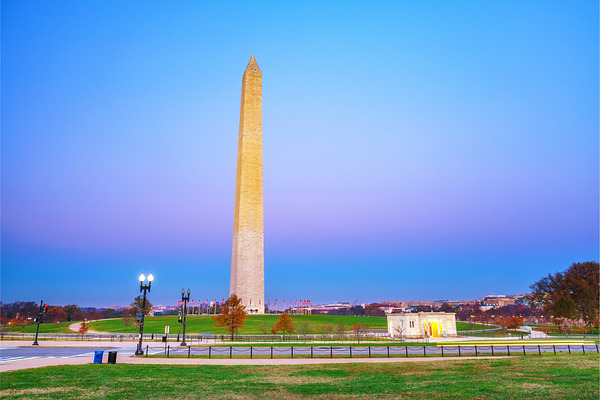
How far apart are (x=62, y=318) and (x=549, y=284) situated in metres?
134

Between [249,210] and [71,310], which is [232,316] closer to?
[249,210]

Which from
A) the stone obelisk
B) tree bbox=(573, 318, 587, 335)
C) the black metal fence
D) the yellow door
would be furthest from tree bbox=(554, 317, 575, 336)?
the stone obelisk

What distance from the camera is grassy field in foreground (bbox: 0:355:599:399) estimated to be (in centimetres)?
1401

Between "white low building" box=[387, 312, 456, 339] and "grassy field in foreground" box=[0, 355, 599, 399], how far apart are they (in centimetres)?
2985

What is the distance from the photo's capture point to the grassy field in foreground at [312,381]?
14.0m

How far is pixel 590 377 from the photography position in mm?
17609

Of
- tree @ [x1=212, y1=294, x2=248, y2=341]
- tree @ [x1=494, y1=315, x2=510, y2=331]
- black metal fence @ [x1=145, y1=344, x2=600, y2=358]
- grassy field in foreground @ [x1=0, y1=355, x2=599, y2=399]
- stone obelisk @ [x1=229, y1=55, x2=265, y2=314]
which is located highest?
stone obelisk @ [x1=229, y1=55, x2=265, y2=314]

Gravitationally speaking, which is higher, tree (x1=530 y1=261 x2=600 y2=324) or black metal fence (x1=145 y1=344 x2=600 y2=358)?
tree (x1=530 y1=261 x2=600 y2=324)

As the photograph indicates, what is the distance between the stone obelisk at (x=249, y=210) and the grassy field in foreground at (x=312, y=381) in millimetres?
51520

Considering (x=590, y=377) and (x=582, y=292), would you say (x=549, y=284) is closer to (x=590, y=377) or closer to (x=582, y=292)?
(x=582, y=292)

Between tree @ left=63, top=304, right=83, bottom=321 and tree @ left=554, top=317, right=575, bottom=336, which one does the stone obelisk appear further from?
tree @ left=63, top=304, right=83, bottom=321

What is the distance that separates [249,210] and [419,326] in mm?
35582

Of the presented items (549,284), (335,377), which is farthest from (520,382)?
(549,284)

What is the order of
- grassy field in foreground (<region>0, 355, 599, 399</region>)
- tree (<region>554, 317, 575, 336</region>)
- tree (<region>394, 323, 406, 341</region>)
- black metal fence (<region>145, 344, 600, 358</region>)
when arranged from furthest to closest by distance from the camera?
tree (<region>554, 317, 575, 336</region>)
tree (<region>394, 323, 406, 341</region>)
black metal fence (<region>145, 344, 600, 358</region>)
grassy field in foreground (<region>0, 355, 599, 399</region>)
